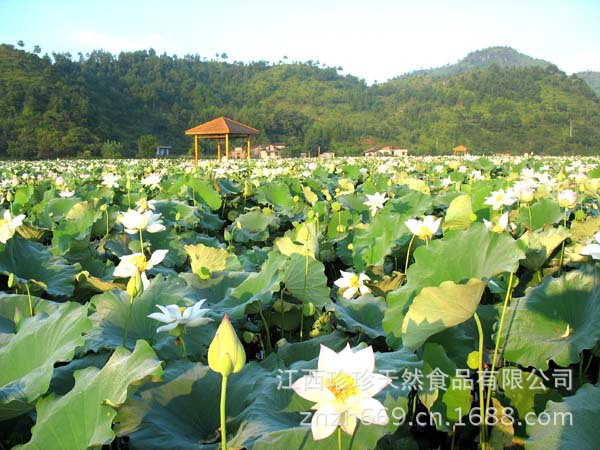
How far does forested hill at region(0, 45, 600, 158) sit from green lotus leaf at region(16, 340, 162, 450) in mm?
29288

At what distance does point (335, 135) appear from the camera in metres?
58.3

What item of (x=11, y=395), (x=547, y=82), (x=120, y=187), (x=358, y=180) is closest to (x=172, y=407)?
(x=11, y=395)

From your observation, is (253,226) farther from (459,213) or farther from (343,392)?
(343,392)

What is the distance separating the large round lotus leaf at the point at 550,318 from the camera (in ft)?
3.17

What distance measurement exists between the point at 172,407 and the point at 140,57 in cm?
8827

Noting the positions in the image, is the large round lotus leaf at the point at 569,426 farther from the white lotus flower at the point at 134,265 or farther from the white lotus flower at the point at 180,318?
the white lotus flower at the point at 134,265

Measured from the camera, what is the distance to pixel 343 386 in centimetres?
62

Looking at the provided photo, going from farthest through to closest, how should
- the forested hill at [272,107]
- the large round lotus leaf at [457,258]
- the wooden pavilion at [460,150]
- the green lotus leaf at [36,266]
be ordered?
Result: the forested hill at [272,107], the wooden pavilion at [460,150], the green lotus leaf at [36,266], the large round lotus leaf at [457,258]

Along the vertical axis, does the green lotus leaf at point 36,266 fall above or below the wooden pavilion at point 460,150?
below

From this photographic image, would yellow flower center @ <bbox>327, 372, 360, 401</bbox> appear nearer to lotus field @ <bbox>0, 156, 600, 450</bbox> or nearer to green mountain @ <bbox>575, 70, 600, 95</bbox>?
lotus field @ <bbox>0, 156, 600, 450</bbox>

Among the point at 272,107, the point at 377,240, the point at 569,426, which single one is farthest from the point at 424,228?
the point at 272,107

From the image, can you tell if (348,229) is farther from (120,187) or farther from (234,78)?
(234,78)

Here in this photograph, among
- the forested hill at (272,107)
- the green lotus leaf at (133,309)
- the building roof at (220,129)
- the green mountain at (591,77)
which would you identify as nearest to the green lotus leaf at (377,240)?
the green lotus leaf at (133,309)

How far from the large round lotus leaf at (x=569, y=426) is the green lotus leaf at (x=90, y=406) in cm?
57
